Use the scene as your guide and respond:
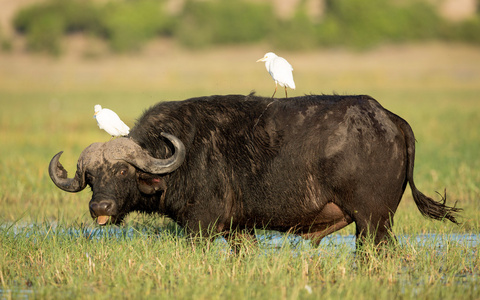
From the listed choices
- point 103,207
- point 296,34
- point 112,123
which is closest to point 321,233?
point 103,207

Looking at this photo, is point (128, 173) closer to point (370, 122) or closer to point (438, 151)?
point (370, 122)

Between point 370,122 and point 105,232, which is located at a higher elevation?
point 370,122

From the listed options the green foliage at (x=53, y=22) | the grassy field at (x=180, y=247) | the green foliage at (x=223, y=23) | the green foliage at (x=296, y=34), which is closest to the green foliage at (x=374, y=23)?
the green foliage at (x=296, y=34)

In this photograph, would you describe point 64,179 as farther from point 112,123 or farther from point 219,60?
point 219,60

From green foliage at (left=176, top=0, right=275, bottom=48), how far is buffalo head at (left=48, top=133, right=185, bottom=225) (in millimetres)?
35898

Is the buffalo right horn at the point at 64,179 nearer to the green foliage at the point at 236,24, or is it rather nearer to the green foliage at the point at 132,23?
the green foliage at the point at 236,24

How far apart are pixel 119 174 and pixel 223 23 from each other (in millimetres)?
40248

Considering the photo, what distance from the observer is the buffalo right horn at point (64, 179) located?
5.51 metres

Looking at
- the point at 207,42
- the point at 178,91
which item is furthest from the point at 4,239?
the point at 207,42

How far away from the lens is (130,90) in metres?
29.2

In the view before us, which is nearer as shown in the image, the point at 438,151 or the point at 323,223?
the point at 323,223

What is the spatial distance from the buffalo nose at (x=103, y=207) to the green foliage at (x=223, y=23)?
119 feet

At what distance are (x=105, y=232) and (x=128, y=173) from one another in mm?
1014

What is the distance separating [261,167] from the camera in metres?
5.59
